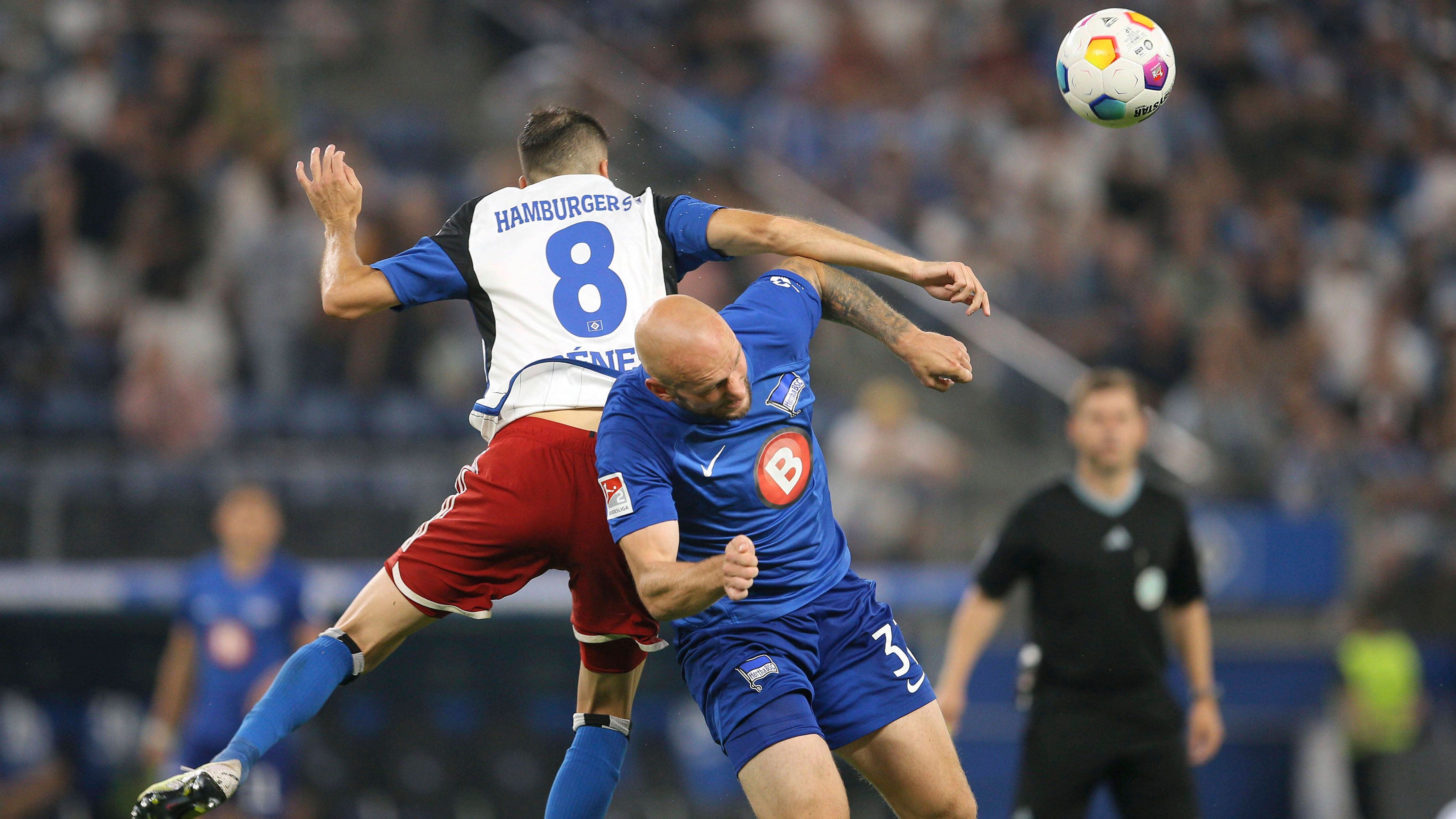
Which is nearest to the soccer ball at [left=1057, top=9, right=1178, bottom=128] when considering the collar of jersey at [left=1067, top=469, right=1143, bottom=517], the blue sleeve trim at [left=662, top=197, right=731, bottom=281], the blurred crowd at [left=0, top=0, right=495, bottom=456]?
the collar of jersey at [left=1067, top=469, right=1143, bottom=517]

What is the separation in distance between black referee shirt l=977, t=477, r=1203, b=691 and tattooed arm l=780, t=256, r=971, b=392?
154 cm

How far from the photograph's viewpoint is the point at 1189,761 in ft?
19.9

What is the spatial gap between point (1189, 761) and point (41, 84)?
9.91m

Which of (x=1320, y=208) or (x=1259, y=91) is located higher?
(x=1259, y=91)

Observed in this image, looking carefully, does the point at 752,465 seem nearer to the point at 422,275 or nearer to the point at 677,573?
the point at 677,573

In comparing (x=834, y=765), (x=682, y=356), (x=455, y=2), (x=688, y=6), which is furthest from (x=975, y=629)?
(x=455, y=2)

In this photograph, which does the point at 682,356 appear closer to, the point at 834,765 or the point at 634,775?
the point at 834,765

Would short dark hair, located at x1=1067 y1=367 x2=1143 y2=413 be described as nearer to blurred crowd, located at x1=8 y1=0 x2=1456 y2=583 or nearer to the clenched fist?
the clenched fist

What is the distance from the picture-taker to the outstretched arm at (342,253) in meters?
4.75

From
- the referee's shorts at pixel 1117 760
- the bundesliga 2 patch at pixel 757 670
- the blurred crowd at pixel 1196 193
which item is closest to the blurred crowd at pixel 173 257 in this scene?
the blurred crowd at pixel 1196 193

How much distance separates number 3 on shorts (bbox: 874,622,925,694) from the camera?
15.7 feet

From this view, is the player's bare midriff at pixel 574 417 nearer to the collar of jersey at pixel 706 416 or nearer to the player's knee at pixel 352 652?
the collar of jersey at pixel 706 416

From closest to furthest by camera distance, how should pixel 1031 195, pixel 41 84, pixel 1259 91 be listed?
pixel 41 84 < pixel 1031 195 < pixel 1259 91

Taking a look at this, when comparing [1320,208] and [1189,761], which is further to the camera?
[1320,208]
